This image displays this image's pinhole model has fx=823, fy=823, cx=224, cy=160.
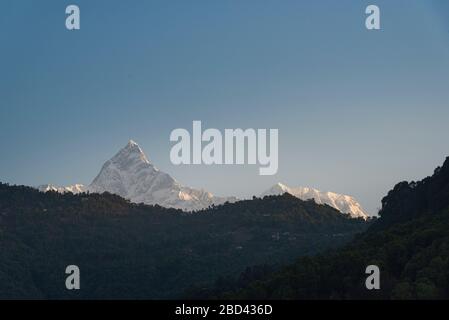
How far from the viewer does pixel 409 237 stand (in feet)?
300

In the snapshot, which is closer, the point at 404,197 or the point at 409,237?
the point at 409,237

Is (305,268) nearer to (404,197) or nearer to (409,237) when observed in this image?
(409,237)
